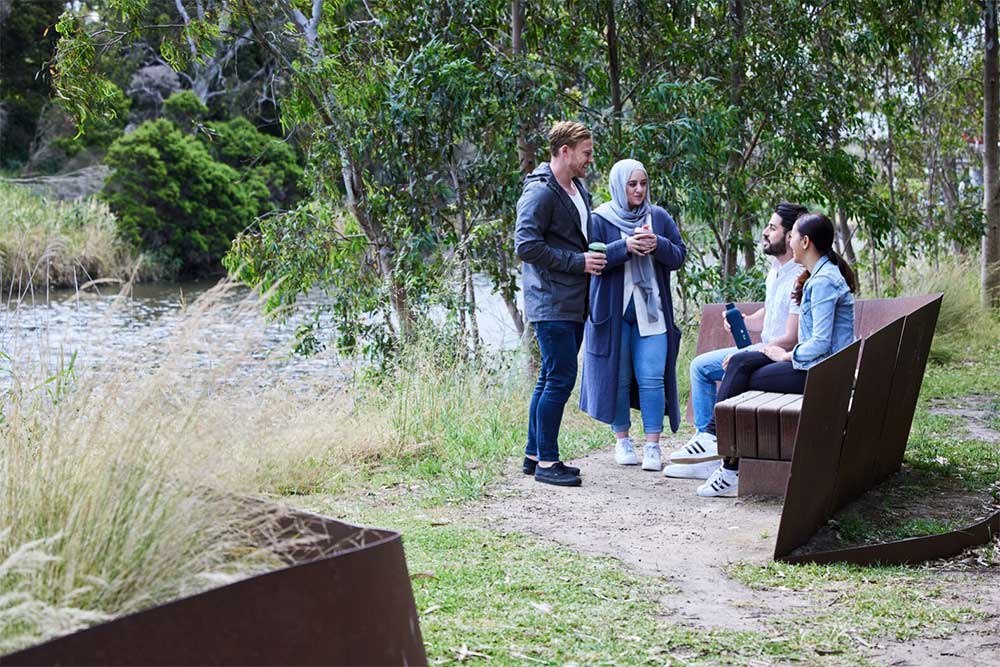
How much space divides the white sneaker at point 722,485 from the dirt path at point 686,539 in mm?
72

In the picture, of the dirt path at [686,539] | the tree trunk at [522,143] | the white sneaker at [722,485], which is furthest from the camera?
the tree trunk at [522,143]

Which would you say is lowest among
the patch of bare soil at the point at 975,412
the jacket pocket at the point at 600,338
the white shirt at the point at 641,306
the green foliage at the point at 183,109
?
the patch of bare soil at the point at 975,412

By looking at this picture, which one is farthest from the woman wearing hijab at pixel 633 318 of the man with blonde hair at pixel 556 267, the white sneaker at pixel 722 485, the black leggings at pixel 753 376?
the white sneaker at pixel 722 485

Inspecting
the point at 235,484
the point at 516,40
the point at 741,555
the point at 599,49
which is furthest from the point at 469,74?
the point at 235,484

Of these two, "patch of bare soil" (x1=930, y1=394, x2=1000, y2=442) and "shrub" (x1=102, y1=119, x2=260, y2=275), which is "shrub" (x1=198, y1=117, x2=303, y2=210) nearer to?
"shrub" (x1=102, y1=119, x2=260, y2=275)

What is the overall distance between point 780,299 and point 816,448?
171 cm

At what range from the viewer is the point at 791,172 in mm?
11203

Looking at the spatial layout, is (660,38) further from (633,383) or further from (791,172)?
(633,383)

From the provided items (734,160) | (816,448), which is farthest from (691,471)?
(734,160)

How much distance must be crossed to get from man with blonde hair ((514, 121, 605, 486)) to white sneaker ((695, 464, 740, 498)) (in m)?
0.70

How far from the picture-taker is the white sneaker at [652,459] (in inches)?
259

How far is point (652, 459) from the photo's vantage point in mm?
6582

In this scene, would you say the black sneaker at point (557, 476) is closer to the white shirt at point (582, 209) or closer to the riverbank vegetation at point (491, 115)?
the white shirt at point (582, 209)

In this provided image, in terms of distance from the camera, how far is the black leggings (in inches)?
237
